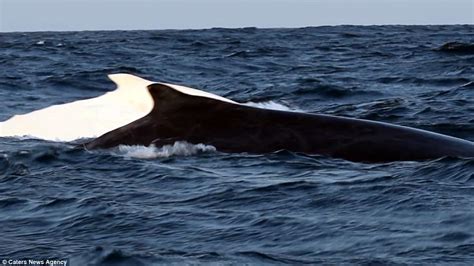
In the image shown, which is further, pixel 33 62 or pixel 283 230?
pixel 33 62

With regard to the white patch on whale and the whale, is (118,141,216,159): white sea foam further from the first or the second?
the white patch on whale

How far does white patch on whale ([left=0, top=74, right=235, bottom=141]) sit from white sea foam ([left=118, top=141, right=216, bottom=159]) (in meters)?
1.30

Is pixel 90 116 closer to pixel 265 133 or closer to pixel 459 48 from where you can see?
pixel 265 133

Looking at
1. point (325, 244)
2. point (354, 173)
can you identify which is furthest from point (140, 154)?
point (325, 244)

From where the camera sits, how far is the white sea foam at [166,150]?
9.59m

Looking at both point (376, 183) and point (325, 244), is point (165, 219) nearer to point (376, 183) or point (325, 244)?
point (325, 244)

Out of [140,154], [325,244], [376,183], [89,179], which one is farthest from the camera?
[140,154]

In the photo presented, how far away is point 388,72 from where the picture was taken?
23.4m

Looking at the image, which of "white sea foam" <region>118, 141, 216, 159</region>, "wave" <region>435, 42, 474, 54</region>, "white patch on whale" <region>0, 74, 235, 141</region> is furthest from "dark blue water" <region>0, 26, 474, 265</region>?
"wave" <region>435, 42, 474, 54</region>

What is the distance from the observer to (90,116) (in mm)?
11812

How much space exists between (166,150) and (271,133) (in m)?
0.97

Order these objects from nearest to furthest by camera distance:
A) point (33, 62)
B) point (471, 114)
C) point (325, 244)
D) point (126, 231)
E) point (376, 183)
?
point (325, 244)
point (126, 231)
point (376, 183)
point (471, 114)
point (33, 62)

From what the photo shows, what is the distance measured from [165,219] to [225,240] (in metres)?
0.72

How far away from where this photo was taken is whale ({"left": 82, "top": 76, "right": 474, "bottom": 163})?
9172 mm
